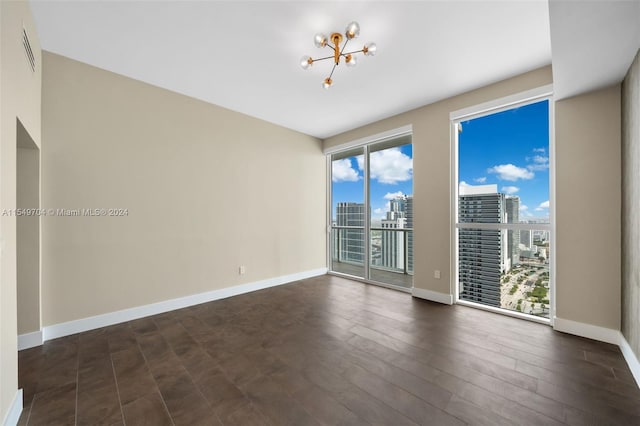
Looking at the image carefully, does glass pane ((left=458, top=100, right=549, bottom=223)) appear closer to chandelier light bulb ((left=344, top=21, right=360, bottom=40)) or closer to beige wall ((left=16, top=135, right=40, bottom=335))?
chandelier light bulb ((left=344, top=21, right=360, bottom=40))

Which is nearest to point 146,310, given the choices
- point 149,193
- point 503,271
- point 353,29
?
point 149,193

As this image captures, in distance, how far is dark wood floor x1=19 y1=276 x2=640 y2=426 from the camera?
1.59 m

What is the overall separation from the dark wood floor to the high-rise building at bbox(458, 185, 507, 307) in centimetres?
43

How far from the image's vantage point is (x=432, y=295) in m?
3.72

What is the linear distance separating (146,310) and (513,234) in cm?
464

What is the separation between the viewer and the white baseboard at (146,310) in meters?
2.63

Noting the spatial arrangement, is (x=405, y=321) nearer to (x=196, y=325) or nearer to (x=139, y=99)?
(x=196, y=325)

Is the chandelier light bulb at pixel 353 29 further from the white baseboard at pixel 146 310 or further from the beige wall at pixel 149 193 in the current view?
the white baseboard at pixel 146 310

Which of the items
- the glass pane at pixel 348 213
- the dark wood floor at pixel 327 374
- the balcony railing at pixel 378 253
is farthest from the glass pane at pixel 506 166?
the glass pane at pixel 348 213

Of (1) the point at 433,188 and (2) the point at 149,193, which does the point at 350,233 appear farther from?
(2) the point at 149,193

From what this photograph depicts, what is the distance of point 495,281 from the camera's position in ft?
10.9

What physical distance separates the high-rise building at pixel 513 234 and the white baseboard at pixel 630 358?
1.05 m

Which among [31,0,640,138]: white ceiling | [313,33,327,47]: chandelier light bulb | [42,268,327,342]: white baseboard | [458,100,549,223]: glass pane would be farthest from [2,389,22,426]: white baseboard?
[458,100,549,223]: glass pane

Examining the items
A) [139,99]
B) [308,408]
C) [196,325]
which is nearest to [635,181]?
[308,408]
